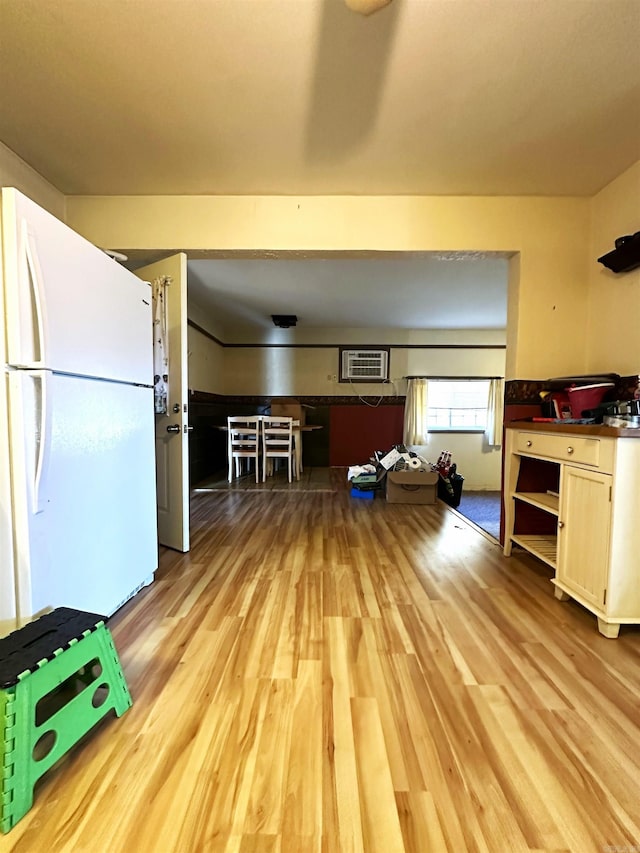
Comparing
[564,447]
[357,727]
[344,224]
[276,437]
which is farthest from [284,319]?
[357,727]

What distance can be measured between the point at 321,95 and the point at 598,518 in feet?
6.92

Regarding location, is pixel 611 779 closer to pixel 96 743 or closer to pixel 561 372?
pixel 96 743

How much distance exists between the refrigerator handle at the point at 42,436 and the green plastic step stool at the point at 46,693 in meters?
0.38

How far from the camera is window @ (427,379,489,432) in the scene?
6250 millimetres

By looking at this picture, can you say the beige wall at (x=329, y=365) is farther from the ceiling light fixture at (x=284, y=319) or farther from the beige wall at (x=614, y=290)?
the beige wall at (x=614, y=290)

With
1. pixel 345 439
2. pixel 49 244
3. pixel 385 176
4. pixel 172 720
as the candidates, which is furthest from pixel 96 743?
pixel 345 439

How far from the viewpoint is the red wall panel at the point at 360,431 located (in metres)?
6.08

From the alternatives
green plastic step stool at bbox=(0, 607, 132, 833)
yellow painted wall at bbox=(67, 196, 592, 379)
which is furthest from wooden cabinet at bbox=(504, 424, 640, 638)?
green plastic step stool at bbox=(0, 607, 132, 833)

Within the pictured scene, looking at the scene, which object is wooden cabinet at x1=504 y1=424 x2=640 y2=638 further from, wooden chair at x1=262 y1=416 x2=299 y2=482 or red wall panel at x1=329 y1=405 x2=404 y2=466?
red wall panel at x1=329 y1=405 x2=404 y2=466

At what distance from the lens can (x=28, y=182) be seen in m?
2.01

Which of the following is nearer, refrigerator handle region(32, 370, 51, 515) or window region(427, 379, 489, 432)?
refrigerator handle region(32, 370, 51, 515)

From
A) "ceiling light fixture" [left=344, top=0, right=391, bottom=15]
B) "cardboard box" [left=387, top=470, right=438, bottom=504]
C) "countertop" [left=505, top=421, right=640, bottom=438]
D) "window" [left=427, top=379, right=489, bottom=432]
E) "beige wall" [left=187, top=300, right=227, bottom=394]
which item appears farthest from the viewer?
"window" [left=427, top=379, right=489, bottom=432]

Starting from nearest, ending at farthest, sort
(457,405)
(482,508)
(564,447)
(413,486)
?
(564,447), (413,486), (482,508), (457,405)

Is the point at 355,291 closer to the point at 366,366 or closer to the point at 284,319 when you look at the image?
the point at 284,319
